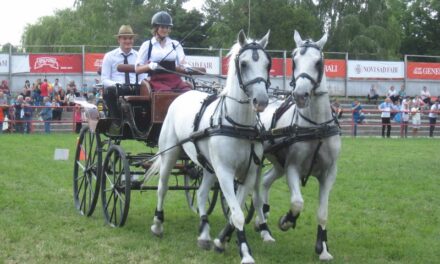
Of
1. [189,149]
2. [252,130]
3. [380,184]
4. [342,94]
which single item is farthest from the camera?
[342,94]

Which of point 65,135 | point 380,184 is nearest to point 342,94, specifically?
point 65,135

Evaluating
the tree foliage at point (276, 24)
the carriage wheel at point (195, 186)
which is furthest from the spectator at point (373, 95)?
the carriage wheel at point (195, 186)

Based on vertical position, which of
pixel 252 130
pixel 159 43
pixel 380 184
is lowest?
pixel 380 184

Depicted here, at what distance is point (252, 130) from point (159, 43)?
2558 millimetres

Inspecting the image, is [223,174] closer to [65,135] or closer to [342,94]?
[65,135]

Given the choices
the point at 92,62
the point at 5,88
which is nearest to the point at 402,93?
the point at 92,62

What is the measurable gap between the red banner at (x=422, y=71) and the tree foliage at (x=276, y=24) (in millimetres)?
8464

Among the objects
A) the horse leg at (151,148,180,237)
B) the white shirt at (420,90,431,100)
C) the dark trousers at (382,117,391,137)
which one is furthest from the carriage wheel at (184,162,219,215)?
the white shirt at (420,90,431,100)

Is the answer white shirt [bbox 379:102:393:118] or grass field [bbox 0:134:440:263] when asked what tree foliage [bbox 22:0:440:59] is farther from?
grass field [bbox 0:134:440:263]

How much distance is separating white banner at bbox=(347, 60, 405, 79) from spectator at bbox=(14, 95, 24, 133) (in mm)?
15899

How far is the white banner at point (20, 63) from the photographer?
27.7 m

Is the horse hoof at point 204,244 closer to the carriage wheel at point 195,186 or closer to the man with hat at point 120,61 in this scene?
the carriage wheel at point 195,186

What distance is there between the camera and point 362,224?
27.6 feet

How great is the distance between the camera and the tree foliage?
47625mm
